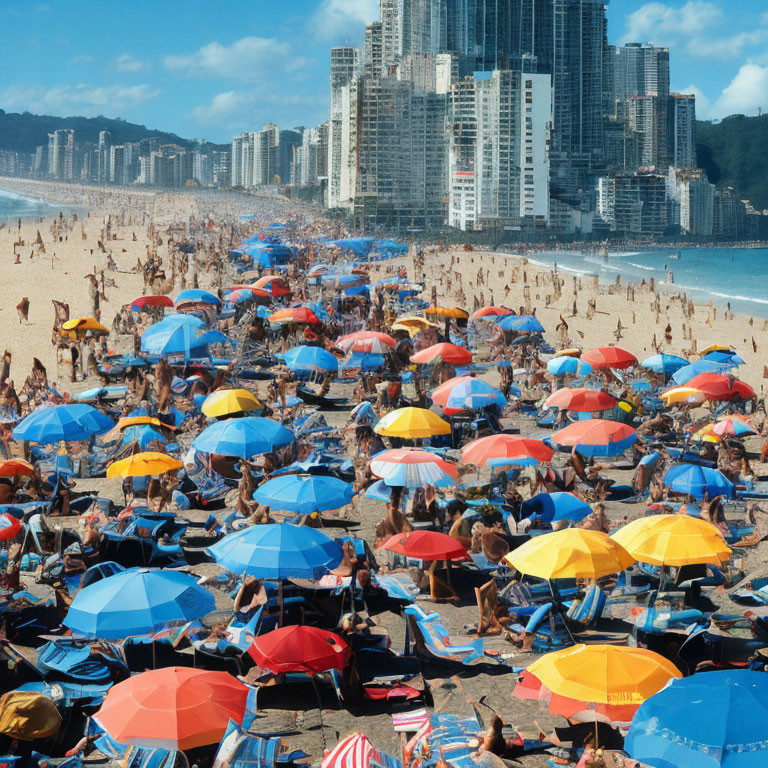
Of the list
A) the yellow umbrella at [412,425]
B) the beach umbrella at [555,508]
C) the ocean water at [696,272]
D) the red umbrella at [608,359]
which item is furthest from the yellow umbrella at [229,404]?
Answer: the ocean water at [696,272]

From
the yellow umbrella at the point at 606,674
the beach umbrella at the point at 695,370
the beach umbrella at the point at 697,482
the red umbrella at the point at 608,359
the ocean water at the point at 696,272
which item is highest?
the ocean water at the point at 696,272

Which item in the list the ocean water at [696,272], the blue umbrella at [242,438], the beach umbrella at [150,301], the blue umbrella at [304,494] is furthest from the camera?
the ocean water at [696,272]

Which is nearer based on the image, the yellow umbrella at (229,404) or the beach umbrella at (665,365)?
the yellow umbrella at (229,404)

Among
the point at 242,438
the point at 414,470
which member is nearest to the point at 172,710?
the point at 414,470

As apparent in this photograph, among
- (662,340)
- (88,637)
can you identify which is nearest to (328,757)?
(88,637)

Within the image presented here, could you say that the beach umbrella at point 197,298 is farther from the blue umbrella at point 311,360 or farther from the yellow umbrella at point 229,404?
the yellow umbrella at point 229,404

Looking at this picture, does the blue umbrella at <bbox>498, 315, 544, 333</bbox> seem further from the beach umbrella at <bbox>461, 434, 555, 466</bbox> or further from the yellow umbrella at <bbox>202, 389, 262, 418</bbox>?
the beach umbrella at <bbox>461, 434, 555, 466</bbox>

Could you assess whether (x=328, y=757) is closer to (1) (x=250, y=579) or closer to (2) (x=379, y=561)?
(1) (x=250, y=579)
